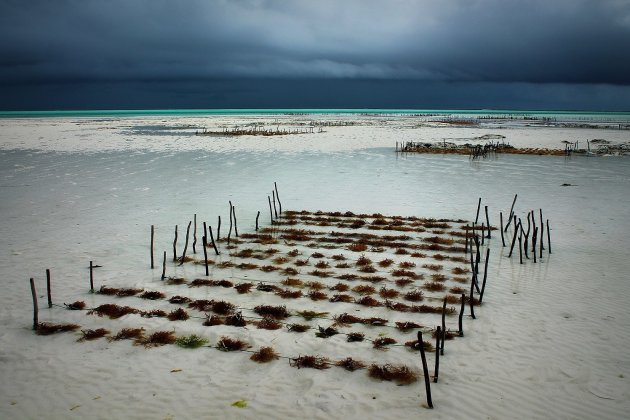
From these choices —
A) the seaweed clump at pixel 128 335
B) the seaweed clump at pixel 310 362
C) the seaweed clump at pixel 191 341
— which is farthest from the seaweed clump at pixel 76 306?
the seaweed clump at pixel 310 362

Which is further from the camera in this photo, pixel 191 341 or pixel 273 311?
pixel 273 311

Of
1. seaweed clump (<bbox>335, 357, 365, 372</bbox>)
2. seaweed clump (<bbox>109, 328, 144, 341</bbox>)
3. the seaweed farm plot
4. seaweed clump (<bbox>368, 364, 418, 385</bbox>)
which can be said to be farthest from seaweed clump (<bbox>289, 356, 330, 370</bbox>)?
seaweed clump (<bbox>109, 328, 144, 341</bbox>)

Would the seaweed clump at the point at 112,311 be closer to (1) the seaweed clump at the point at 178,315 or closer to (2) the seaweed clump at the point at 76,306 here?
(2) the seaweed clump at the point at 76,306

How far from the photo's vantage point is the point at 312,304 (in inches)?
315

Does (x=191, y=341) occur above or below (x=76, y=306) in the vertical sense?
below

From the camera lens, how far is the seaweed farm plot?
253 inches

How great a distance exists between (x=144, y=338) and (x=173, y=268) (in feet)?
10.9

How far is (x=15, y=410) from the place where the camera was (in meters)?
5.21

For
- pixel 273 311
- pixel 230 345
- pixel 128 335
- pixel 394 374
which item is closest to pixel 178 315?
pixel 128 335

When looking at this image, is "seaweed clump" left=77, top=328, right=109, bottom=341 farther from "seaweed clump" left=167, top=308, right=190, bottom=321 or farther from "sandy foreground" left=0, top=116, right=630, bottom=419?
"seaweed clump" left=167, top=308, right=190, bottom=321

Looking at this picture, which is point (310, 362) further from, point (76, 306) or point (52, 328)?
point (76, 306)

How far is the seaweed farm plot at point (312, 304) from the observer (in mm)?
6430

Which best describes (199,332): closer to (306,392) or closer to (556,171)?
(306,392)

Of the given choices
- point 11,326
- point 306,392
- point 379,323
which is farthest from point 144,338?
point 379,323
